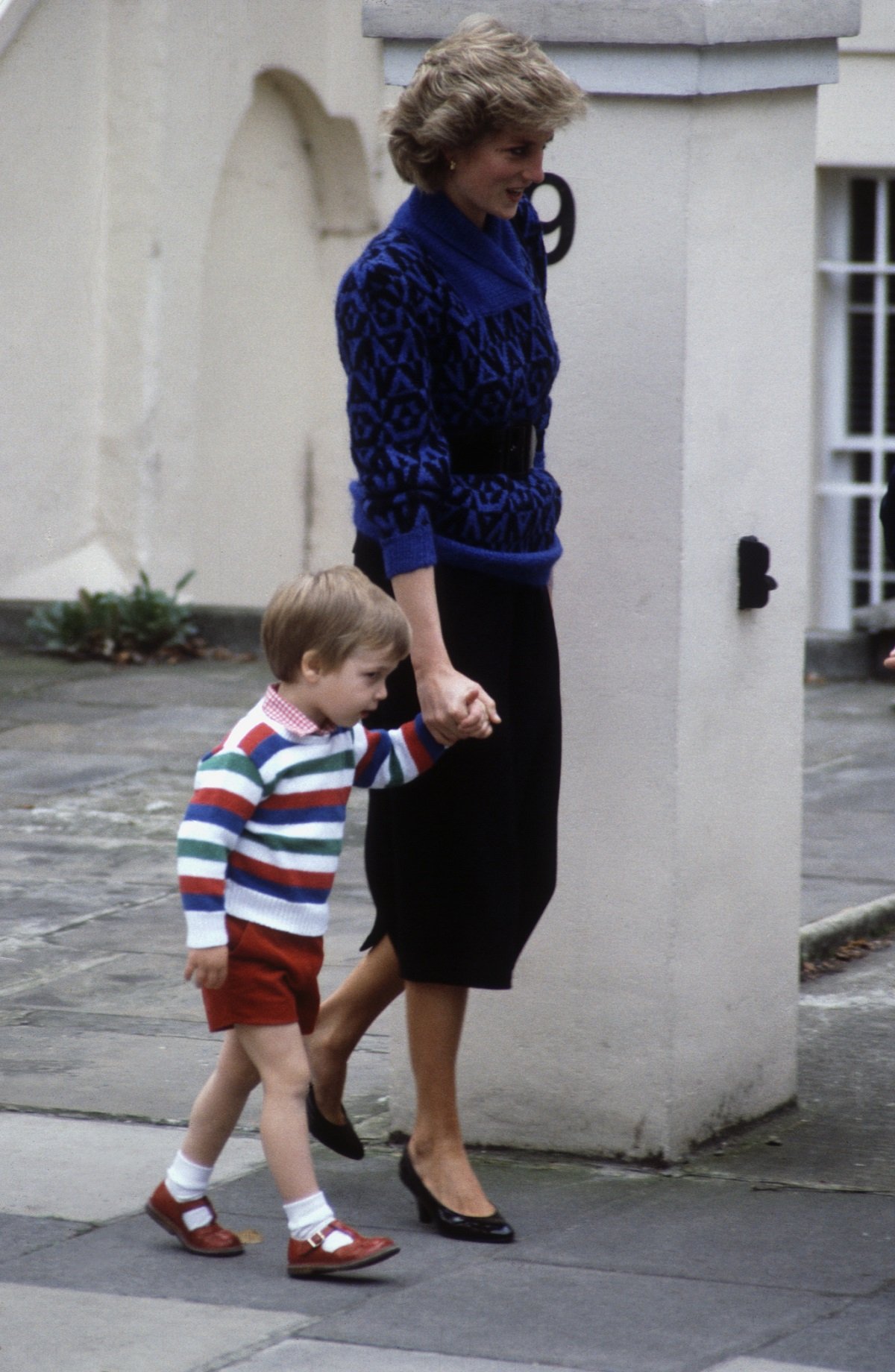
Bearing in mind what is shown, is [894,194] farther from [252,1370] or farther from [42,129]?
[252,1370]

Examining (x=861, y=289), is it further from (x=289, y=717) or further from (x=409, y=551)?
(x=289, y=717)

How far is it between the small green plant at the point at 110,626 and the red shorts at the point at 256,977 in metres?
8.55

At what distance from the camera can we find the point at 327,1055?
4.47 metres

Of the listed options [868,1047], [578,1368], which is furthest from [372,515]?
[868,1047]

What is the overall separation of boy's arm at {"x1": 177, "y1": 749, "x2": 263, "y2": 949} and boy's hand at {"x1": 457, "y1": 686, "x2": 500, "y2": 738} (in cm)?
35

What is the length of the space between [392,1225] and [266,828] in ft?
2.66

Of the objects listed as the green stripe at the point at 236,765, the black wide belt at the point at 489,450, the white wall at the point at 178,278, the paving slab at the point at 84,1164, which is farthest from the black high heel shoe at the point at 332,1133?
the white wall at the point at 178,278

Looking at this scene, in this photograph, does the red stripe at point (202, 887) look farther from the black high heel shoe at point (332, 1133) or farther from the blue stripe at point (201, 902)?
the black high heel shoe at point (332, 1133)

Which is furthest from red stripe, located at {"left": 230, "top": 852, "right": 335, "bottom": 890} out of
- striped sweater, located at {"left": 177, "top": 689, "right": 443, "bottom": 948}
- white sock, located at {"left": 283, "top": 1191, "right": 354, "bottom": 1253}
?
white sock, located at {"left": 283, "top": 1191, "right": 354, "bottom": 1253}

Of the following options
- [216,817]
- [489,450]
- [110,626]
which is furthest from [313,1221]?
[110,626]

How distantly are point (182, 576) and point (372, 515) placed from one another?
9125 mm

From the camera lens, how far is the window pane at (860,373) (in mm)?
12984

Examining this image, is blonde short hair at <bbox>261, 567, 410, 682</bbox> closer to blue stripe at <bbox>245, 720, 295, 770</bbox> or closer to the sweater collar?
blue stripe at <bbox>245, 720, 295, 770</bbox>

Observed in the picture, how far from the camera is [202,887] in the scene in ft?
12.5
